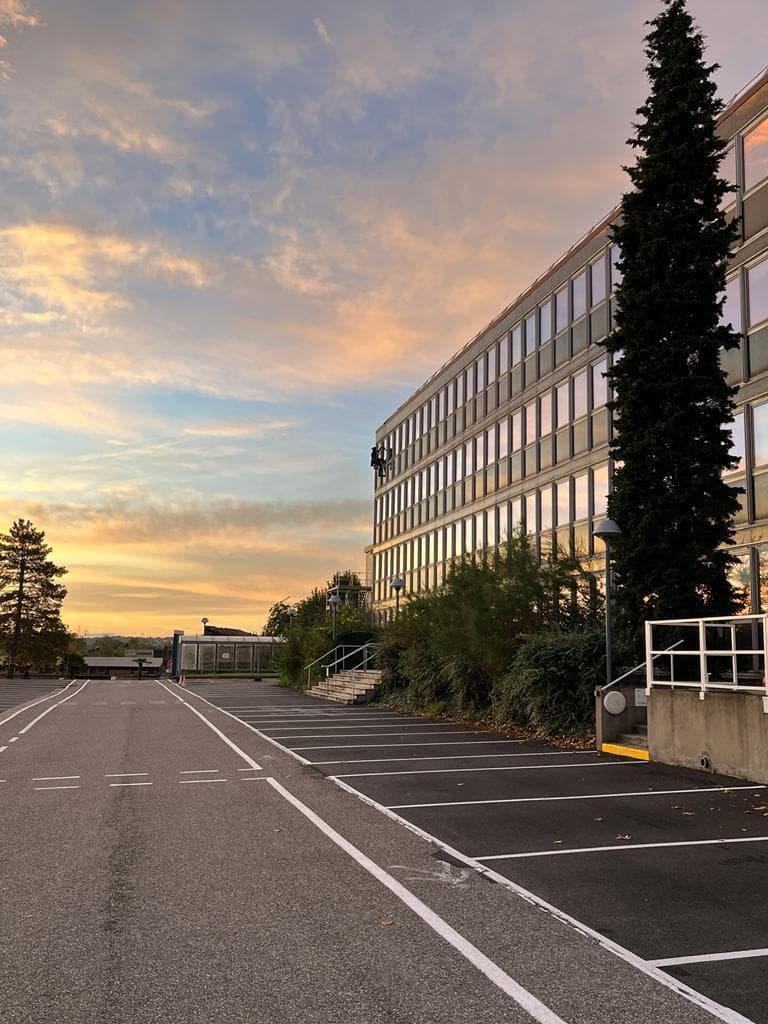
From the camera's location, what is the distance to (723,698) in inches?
517

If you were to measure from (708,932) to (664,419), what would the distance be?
1279 centimetres

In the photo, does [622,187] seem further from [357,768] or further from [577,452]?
[357,768]

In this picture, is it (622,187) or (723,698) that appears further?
(622,187)

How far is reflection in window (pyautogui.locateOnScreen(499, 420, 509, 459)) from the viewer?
36.9 m

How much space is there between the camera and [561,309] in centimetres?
3259

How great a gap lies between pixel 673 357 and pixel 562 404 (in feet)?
47.1

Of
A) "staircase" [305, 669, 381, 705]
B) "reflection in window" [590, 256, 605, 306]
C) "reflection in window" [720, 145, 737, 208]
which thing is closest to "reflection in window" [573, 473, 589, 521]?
"reflection in window" [590, 256, 605, 306]

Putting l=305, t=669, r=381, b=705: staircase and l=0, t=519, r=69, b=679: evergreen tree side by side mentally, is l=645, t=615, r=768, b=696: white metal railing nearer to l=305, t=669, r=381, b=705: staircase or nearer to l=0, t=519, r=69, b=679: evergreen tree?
l=305, t=669, r=381, b=705: staircase

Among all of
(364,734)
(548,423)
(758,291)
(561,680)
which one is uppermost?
(758,291)

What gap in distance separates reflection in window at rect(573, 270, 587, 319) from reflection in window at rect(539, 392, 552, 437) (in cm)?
322

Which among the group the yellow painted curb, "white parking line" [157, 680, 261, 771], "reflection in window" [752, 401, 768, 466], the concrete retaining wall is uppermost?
"reflection in window" [752, 401, 768, 466]

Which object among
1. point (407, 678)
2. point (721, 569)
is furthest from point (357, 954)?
point (407, 678)

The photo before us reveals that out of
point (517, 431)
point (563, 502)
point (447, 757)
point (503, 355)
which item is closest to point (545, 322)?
point (503, 355)

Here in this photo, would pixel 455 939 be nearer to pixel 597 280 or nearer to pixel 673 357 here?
pixel 673 357
